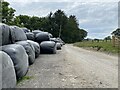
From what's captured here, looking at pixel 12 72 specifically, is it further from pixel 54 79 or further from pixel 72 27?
pixel 72 27

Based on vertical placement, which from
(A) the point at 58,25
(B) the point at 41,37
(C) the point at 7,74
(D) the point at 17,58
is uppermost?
(A) the point at 58,25

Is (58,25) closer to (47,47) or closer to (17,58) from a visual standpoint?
(47,47)

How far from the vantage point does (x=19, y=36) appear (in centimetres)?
961

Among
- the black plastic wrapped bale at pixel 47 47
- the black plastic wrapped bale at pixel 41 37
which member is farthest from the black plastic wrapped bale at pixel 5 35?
the black plastic wrapped bale at pixel 41 37

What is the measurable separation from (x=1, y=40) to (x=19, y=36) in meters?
2.75

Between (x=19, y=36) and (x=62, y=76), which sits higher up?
(x=19, y=36)

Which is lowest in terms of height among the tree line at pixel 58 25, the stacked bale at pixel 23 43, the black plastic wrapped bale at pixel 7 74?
the black plastic wrapped bale at pixel 7 74

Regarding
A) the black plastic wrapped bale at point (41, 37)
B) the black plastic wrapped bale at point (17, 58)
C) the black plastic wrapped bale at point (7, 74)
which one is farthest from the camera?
the black plastic wrapped bale at point (41, 37)

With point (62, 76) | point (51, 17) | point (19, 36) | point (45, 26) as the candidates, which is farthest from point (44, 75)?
point (51, 17)

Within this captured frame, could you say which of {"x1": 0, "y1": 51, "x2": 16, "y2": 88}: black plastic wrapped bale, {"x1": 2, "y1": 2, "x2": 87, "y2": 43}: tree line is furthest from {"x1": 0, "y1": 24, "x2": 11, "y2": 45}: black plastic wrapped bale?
{"x1": 2, "y1": 2, "x2": 87, "y2": 43}: tree line

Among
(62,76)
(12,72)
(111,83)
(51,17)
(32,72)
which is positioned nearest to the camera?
(12,72)

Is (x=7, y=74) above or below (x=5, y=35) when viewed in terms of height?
below

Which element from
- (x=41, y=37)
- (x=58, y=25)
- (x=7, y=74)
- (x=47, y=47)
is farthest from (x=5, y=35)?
(x=58, y=25)

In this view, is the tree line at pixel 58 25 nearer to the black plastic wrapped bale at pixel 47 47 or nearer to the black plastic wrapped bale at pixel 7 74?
the black plastic wrapped bale at pixel 47 47
